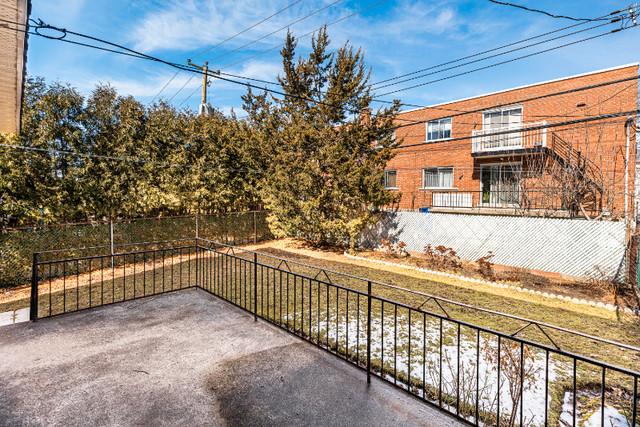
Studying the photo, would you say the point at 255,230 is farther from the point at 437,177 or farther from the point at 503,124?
the point at 503,124

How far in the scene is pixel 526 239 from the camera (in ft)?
32.7

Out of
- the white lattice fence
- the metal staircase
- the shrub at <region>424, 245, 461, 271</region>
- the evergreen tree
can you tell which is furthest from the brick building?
the shrub at <region>424, 245, 461, 271</region>

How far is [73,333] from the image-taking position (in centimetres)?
417

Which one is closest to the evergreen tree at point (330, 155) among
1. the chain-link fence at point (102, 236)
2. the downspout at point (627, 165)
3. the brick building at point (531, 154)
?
the brick building at point (531, 154)

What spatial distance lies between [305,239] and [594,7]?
1324 centimetres

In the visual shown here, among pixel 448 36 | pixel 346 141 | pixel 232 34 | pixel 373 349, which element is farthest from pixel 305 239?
pixel 373 349

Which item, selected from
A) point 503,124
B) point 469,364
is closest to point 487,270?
point 469,364

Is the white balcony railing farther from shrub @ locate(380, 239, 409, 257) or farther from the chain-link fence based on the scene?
the chain-link fence

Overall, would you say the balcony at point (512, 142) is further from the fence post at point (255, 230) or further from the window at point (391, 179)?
the fence post at point (255, 230)

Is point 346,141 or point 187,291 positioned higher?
point 346,141

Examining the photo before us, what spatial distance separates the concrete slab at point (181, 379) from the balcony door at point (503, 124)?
1630 cm

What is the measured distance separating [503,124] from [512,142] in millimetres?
1409

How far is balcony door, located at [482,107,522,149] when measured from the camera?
1597 cm

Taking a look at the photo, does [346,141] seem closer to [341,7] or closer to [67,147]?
[341,7]
